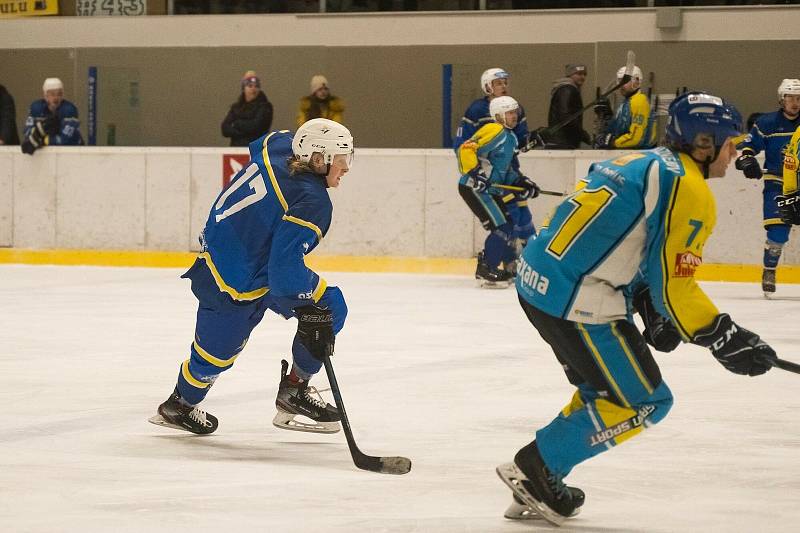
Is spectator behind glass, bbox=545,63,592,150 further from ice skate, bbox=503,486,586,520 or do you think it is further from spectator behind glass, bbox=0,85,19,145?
ice skate, bbox=503,486,586,520

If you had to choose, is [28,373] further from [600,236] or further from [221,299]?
[600,236]

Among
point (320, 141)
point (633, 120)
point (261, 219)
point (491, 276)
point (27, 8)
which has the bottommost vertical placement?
point (491, 276)

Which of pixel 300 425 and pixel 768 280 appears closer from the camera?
pixel 300 425

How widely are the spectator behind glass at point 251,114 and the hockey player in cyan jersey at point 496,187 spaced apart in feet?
7.08

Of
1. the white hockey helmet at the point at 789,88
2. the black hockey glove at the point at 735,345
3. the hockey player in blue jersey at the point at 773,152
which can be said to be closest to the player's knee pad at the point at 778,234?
the hockey player in blue jersey at the point at 773,152

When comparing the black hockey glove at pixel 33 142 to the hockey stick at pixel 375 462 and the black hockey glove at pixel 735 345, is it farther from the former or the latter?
the black hockey glove at pixel 735 345

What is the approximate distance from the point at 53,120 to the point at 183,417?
749 cm

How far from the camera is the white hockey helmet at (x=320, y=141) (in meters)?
4.23

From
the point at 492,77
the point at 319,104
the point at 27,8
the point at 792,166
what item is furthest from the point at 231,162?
the point at 792,166

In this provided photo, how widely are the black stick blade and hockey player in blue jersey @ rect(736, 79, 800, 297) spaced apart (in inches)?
215

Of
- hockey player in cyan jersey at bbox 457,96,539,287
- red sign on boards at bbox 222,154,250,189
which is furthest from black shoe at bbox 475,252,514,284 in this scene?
red sign on boards at bbox 222,154,250,189

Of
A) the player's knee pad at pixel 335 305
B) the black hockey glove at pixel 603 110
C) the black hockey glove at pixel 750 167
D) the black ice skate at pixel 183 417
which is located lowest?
the black ice skate at pixel 183 417

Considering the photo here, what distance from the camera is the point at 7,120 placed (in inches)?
478

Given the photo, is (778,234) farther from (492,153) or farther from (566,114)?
(566,114)
